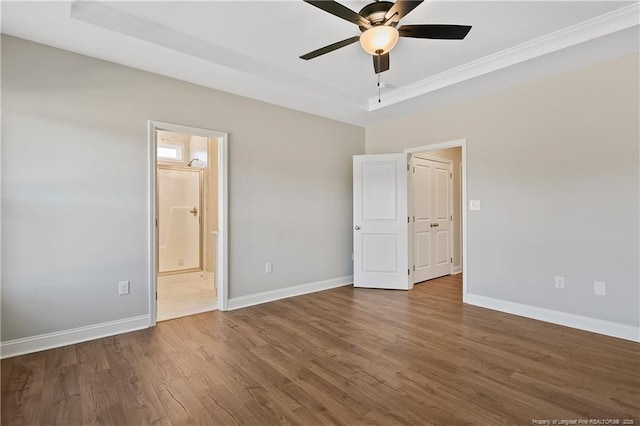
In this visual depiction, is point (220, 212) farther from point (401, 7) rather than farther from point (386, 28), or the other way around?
point (401, 7)

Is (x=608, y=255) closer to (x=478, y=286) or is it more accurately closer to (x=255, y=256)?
(x=478, y=286)

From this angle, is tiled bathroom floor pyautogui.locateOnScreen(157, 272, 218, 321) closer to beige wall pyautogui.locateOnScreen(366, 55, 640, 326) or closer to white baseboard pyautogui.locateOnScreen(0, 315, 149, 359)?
white baseboard pyautogui.locateOnScreen(0, 315, 149, 359)

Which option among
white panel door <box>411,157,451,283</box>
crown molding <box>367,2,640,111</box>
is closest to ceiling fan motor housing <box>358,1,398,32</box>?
crown molding <box>367,2,640,111</box>

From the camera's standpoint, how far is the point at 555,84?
3256 mm

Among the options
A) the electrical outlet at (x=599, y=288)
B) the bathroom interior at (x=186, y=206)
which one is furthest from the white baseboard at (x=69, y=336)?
the electrical outlet at (x=599, y=288)

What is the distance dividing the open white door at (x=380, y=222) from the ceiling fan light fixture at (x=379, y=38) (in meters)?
2.59

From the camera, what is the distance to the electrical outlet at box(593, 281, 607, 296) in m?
2.95

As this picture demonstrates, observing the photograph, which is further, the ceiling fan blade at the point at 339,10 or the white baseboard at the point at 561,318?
the white baseboard at the point at 561,318

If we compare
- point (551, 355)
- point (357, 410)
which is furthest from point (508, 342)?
point (357, 410)

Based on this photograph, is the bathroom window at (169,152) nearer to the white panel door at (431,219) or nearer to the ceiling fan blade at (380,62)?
the white panel door at (431,219)

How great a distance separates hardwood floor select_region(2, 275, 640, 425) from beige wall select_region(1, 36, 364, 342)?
0.47m

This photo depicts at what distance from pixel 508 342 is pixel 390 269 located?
2054mm

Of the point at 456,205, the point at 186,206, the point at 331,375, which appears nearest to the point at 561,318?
the point at 331,375

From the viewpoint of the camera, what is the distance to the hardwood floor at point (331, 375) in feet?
5.89
